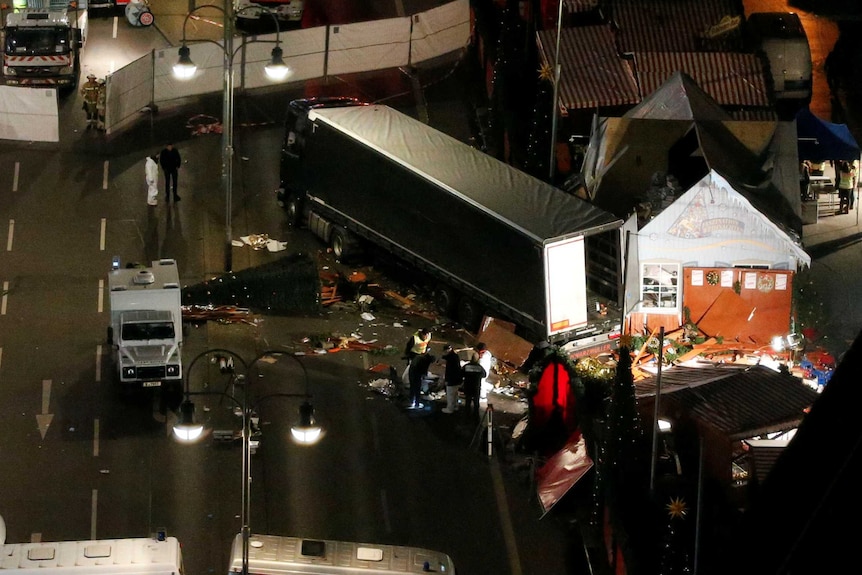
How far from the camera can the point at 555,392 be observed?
23828mm

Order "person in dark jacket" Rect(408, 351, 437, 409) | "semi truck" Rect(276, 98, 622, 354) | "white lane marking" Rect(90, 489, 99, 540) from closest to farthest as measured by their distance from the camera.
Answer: "white lane marking" Rect(90, 489, 99, 540) → "person in dark jacket" Rect(408, 351, 437, 409) → "semi truck" Rect(276, 98, 622, 354)

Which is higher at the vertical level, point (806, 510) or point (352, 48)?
point (352, 48)

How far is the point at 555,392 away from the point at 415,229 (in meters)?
6.26

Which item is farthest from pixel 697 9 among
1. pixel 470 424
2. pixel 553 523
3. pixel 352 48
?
pixel 553 523

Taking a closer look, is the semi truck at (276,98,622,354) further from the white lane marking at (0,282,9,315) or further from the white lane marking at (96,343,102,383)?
the white lane marking at (0,282,9,315)

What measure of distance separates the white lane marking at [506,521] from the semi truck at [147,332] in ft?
19.4

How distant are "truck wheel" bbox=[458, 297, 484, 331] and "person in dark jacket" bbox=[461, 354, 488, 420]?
2634mm

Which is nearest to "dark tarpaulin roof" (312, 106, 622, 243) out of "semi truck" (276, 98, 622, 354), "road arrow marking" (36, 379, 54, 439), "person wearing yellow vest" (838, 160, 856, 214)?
"semi truck" (276, 98, 622, 354)

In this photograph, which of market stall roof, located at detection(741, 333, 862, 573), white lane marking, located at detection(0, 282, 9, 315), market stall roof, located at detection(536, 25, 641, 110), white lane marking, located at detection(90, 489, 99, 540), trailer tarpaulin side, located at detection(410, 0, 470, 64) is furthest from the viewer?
trailer tarpaulin side, located at detection(410, 0, 470, 64)

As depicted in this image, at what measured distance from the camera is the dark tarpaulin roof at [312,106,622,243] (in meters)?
26.7

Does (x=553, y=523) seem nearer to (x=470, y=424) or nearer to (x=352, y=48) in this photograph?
(x=470, y=424)

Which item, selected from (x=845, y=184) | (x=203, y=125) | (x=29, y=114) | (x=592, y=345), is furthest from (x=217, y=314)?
(x=845, y=184)

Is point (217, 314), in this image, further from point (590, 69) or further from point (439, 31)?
point (439, 31)

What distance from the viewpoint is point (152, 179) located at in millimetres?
32438
